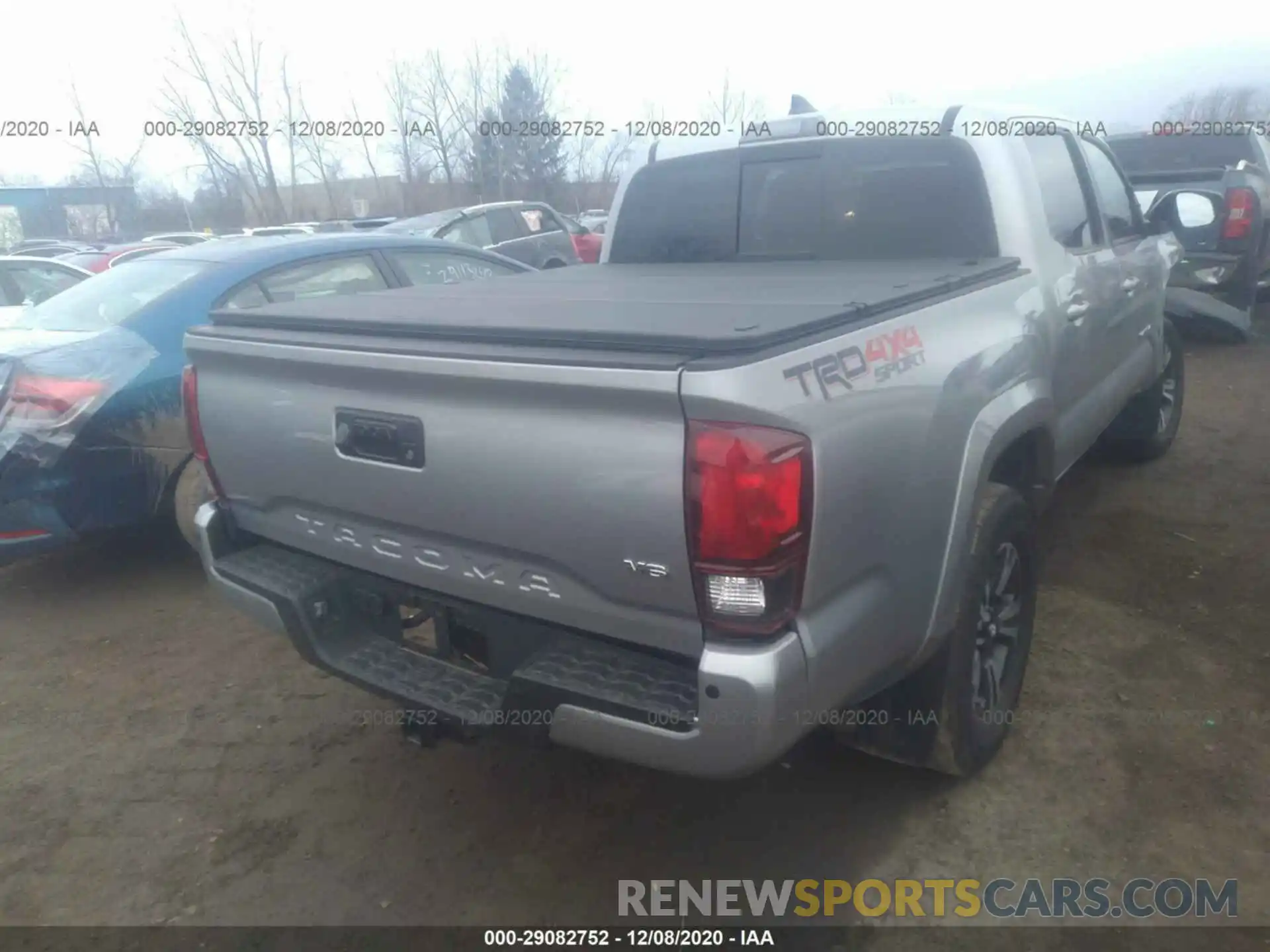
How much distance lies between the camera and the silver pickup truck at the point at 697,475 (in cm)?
183

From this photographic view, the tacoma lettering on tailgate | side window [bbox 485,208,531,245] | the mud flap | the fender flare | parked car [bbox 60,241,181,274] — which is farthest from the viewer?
parked car [bbox 60,241,181,274]

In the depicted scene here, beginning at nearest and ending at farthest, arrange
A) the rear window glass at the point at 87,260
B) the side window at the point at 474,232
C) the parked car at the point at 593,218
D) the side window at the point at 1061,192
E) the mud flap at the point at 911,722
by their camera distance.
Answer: the mud flap at the point at 911,722 < the side window at the point at 1061,192 < the side window at the point at 474,232 < the rear window glass at the point at 87,260 < the parked car at the point at 593,218

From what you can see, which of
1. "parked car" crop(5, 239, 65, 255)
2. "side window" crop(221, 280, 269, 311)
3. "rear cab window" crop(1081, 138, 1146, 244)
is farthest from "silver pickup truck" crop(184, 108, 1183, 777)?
"parked car" crop(5, 239, 65, 255)

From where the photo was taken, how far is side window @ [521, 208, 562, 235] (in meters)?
12.8

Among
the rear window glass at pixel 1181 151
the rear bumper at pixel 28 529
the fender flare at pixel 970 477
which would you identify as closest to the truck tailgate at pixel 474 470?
the fender flare at pixel 970 477

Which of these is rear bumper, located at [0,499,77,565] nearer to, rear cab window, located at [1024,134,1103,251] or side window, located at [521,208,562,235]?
rear cab window, located at [1024,134,1103,251]

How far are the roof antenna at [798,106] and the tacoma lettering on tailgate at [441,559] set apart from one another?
274 cm

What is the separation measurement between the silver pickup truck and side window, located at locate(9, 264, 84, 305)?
651 centimetres

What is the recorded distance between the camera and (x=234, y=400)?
264cm

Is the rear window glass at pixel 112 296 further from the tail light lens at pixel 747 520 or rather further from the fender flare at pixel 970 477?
the fender flare at pixel 970 477

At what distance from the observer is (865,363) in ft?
6.63

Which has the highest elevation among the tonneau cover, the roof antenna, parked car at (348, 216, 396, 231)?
the roof antenna

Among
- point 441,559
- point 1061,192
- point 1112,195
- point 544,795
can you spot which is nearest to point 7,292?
point 544,795

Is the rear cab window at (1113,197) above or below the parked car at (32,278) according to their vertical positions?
above
